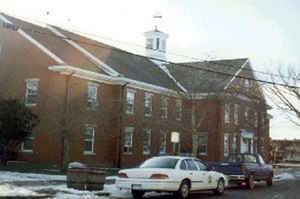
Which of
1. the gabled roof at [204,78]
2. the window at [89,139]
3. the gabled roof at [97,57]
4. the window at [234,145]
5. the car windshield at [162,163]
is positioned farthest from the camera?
the window at [234,145]

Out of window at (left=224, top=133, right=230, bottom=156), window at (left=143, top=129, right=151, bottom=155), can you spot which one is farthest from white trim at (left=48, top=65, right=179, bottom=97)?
window at (left=224, top=133, right=230, bottom=156)

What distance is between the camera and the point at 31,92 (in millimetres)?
32594

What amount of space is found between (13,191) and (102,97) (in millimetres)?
18186

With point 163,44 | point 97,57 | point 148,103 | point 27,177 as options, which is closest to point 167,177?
point 27,177

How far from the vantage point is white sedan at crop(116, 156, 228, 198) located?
52.7 feet

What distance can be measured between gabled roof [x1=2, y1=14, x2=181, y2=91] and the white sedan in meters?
13.9

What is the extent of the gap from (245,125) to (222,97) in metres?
9.85

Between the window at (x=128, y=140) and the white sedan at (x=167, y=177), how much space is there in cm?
1766

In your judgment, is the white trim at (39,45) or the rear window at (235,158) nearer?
the rear window at (235,158)

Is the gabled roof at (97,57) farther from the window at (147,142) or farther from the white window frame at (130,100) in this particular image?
the window at (147,142)

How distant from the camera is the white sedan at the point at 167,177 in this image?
52.7ft

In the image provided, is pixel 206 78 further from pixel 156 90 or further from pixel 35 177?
pixel 35 177

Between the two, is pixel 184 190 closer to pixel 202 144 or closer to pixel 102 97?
pixel 102 97

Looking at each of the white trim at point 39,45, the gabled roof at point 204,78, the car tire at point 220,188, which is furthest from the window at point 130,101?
the car tire at point 220,188
